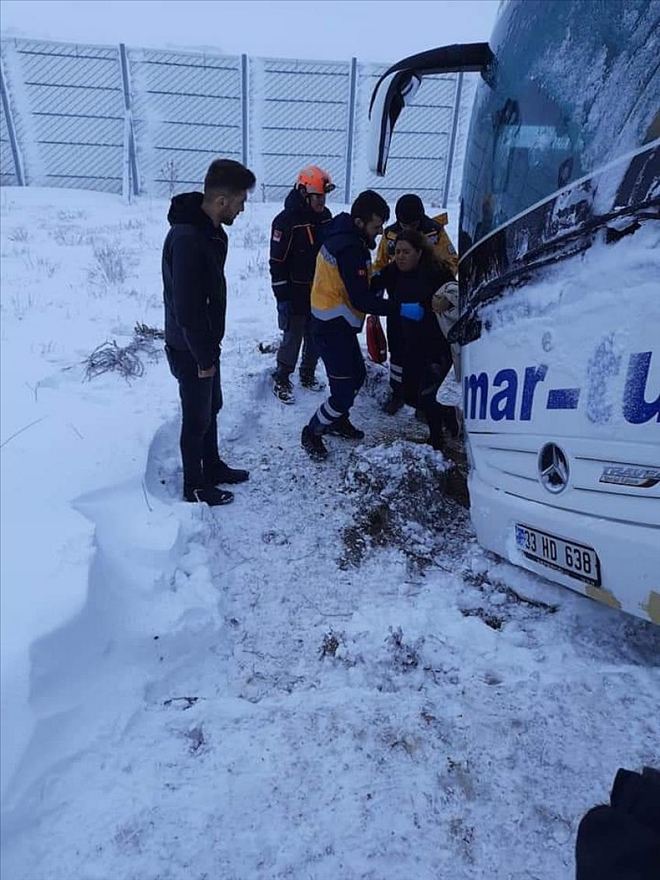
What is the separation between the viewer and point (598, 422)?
2.30 meters

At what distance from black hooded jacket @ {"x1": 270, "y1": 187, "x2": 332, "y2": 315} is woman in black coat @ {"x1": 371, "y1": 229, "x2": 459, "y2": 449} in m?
0.78

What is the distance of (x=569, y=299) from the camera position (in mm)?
2363

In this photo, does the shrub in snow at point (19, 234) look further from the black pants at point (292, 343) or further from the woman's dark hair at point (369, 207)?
the woman's dark hair at point (369, 207)

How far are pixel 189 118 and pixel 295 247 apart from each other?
14.1 meters

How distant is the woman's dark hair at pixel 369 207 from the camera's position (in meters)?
3.88

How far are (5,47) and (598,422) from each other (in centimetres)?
Result: 1891

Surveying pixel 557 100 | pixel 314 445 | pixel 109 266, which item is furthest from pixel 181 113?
pixel 557 100

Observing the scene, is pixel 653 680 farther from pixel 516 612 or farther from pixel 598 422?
pixel 598 422

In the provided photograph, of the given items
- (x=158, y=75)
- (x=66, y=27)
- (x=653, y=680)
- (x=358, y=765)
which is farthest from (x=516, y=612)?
(x=66, y=27)

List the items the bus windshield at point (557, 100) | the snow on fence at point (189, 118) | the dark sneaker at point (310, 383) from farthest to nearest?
the snow on fence at point (189, 118)
the dark sneaker at point (310, 383)
the bus windshield at point (557, 100)

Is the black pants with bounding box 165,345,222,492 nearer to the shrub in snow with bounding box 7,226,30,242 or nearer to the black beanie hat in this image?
the black beanie hat

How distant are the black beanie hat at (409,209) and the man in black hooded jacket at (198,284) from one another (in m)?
1.46

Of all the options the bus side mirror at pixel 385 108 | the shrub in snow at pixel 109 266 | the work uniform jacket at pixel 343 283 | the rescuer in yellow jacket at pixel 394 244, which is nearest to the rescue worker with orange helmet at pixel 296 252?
the rescuer in yellow jacket at pixel 394 244

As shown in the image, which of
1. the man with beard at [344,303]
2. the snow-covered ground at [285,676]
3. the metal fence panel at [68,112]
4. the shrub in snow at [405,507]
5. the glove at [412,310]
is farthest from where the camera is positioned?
the metal fence panel at [68,112]
